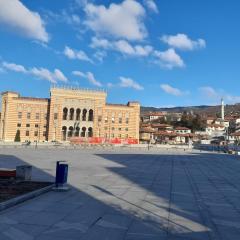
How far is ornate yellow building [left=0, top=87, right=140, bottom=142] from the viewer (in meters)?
111

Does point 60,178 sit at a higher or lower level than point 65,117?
lower

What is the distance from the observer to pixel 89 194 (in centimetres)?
1238

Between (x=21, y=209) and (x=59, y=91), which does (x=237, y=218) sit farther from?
(x=59, y=91)

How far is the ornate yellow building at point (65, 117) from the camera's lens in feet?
366

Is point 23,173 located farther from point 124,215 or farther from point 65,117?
point 65,117

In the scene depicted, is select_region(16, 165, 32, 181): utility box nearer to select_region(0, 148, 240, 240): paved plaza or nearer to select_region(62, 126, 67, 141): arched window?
select_region(0, 148, 240, 240): paved plaza

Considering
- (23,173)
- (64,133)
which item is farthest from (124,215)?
(64,133)

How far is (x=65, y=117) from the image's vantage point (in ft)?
379

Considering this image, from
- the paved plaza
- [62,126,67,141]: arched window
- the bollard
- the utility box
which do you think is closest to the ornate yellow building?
[62,126,67,141]: arched window

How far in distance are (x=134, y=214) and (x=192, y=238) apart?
2.25 metres

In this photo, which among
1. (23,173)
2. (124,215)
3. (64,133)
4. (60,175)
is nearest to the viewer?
(124,215)

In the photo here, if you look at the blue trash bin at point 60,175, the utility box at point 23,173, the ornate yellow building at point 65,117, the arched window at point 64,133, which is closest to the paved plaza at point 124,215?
the blue trash bin at point 60,175

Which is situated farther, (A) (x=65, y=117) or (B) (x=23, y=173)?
(A) (x=65, y=117)

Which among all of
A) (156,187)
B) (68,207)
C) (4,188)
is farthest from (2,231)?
(156,187)
